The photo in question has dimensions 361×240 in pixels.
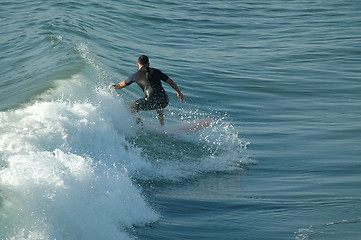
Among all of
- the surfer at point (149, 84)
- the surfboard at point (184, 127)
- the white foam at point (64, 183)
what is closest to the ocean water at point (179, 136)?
the white foam at point (64, 183)

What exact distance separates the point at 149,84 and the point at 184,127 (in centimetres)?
121

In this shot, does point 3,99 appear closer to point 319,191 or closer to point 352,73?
point 319,191

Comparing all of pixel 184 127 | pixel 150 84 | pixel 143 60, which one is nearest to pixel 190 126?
pixel 184 127

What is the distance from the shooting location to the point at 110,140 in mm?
9828

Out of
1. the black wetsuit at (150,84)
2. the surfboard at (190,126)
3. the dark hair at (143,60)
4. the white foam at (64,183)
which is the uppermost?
the dark hair at (143,60)

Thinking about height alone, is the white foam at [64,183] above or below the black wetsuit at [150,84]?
below

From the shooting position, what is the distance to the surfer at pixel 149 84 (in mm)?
10992

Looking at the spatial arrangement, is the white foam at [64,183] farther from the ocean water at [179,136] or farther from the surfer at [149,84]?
the surfer at [149,84]

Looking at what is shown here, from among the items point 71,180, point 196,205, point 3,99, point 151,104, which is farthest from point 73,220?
point 3,99

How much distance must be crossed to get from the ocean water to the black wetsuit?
516mm

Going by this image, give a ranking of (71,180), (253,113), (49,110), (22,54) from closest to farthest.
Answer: (71,180) → (49,110) → (253,113) → (22,54)

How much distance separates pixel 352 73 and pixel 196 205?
443 inches

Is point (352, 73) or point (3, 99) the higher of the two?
point (352, 73)

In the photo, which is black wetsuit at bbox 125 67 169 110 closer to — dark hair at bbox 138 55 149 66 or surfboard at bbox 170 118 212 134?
dark hair at bbox 138 55 149 66
